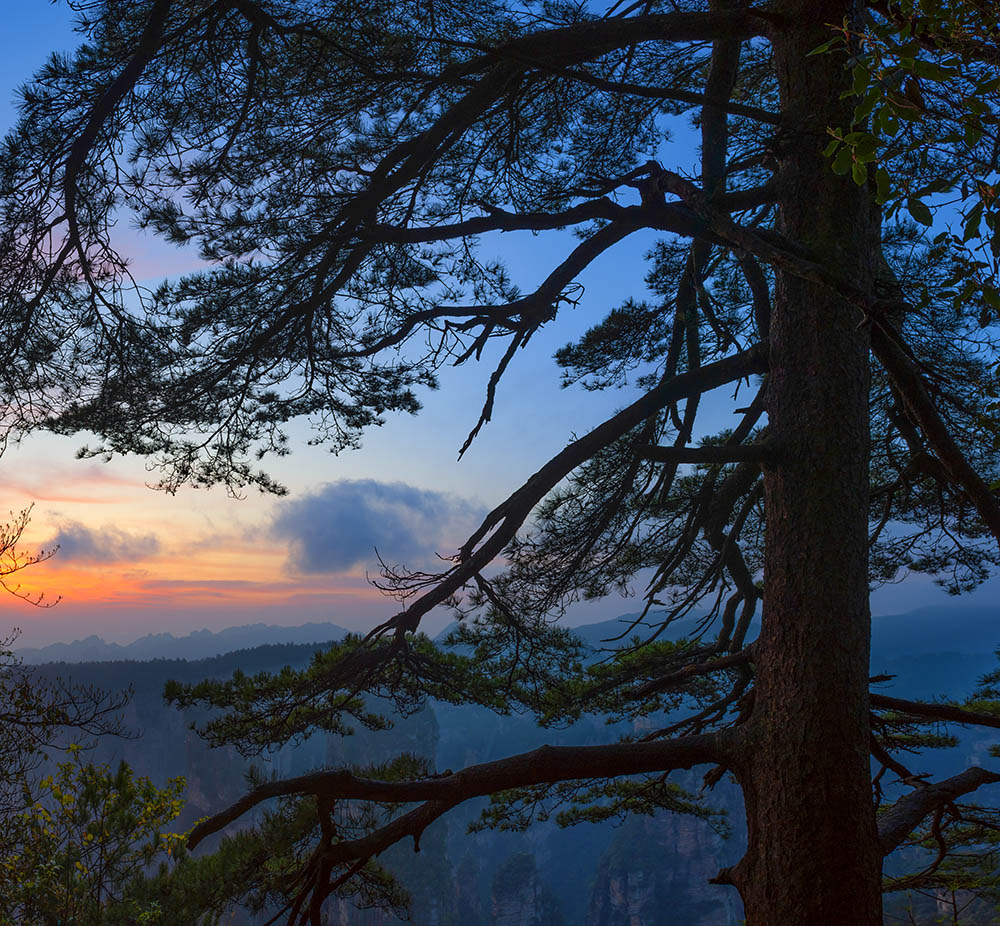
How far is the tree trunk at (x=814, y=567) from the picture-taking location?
2.25 meters

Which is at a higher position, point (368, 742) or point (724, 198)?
point (724, 198)

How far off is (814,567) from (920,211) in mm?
1483

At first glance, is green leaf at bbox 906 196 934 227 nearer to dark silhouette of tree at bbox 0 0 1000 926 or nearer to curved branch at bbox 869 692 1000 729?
dark silhouette of tree at bbox 0 0 1000 926

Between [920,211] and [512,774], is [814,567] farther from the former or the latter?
[920,211]

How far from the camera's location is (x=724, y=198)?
106 inches

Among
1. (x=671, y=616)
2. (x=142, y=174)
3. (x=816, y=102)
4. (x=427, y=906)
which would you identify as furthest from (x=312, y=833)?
(x=427, y=906)

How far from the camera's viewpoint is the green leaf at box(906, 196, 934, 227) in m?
1.21

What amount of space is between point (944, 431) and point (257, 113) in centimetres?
355

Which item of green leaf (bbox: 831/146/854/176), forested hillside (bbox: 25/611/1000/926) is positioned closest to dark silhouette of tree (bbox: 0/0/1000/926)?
green leaf (bbox: 831/146/854/176)

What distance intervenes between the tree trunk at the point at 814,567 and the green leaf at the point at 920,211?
92cm

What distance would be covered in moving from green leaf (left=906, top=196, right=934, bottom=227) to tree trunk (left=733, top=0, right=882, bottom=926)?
0.92 meters

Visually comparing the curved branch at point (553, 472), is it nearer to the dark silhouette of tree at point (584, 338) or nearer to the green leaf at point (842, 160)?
the dark silhouette of tree at point (584, 338)

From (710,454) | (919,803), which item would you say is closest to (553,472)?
(710,454)

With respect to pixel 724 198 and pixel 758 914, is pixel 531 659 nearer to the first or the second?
pixel 758 914
